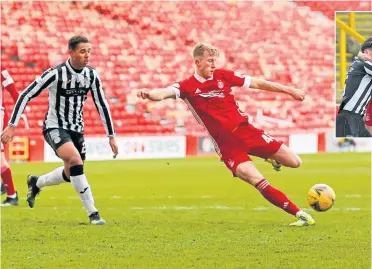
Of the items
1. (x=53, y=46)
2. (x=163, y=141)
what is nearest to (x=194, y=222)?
(x=163, y=141)

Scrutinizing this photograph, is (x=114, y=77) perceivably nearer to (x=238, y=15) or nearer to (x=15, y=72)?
(x=15, y=72)

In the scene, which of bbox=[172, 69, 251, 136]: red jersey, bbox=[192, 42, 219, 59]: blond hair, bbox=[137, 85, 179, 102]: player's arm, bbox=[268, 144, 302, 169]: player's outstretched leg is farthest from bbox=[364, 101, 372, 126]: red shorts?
bbox=[137, 85, 179, 102]: player's arm

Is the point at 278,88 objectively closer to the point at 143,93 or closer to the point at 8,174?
the point at 143,93

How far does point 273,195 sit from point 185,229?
2.96 ft

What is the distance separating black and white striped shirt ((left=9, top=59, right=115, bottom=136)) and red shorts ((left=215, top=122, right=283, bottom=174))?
130 centimetres

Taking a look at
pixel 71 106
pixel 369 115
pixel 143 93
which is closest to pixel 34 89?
pixel 71 106

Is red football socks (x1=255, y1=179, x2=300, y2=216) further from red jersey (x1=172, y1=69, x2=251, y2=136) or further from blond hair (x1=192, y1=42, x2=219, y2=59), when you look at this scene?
blond hair (x1=192, y1=42, x2=219, y2=59)

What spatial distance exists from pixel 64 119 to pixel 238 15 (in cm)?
1917

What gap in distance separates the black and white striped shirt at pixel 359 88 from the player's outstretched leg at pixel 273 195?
3.91 metres

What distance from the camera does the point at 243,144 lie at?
8.54 meters

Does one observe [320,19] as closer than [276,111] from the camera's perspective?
No

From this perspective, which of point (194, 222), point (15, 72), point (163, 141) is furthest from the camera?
point (15, 72)

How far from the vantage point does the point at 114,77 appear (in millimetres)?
24938

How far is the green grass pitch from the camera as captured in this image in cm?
615
